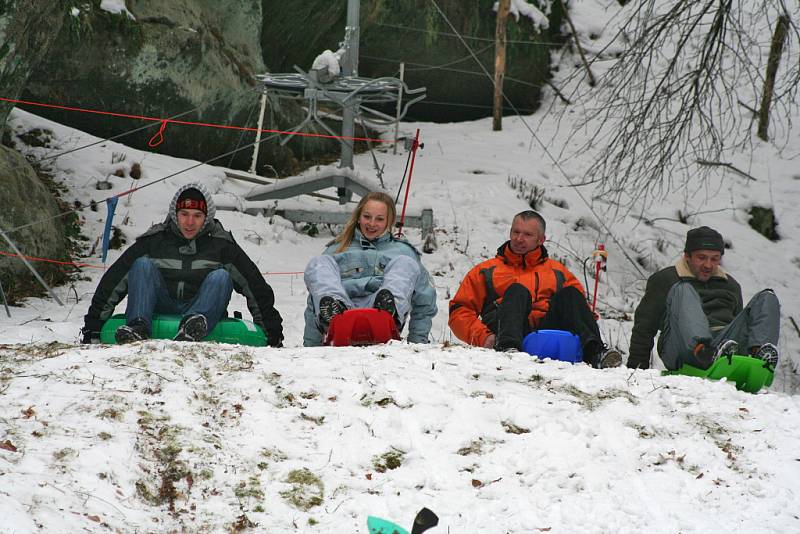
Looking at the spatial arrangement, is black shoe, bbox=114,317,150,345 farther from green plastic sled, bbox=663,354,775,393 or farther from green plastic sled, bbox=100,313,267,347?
green plastic sled, bbox=663,354,775,393

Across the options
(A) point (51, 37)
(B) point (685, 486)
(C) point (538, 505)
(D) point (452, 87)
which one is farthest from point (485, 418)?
(D) point (452, 87)

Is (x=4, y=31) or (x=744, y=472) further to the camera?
(x=4, y=31)

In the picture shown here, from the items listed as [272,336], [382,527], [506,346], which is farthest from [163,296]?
[382,527]

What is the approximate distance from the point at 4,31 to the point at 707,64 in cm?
530

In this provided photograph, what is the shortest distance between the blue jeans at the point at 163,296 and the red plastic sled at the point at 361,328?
34.8 inches

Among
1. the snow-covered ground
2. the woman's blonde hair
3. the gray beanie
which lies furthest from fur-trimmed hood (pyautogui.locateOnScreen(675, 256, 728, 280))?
the woman's blonde hair

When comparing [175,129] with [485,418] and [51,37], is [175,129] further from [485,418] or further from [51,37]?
[485,418]

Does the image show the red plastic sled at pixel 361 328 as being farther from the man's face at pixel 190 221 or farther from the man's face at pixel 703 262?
the man's face at pixel 703 262

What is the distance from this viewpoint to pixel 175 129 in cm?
1000

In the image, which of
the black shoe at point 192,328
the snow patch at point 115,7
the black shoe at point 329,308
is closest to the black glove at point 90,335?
the black shoe at point 192,328

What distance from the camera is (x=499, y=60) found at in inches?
553

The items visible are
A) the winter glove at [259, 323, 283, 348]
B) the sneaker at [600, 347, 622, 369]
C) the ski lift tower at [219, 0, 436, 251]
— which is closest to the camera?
the sneaker at [600, 347, 622, 369]

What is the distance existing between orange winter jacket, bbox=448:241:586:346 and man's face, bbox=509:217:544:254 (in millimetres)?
47

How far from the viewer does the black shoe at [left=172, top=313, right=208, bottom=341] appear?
442cm
